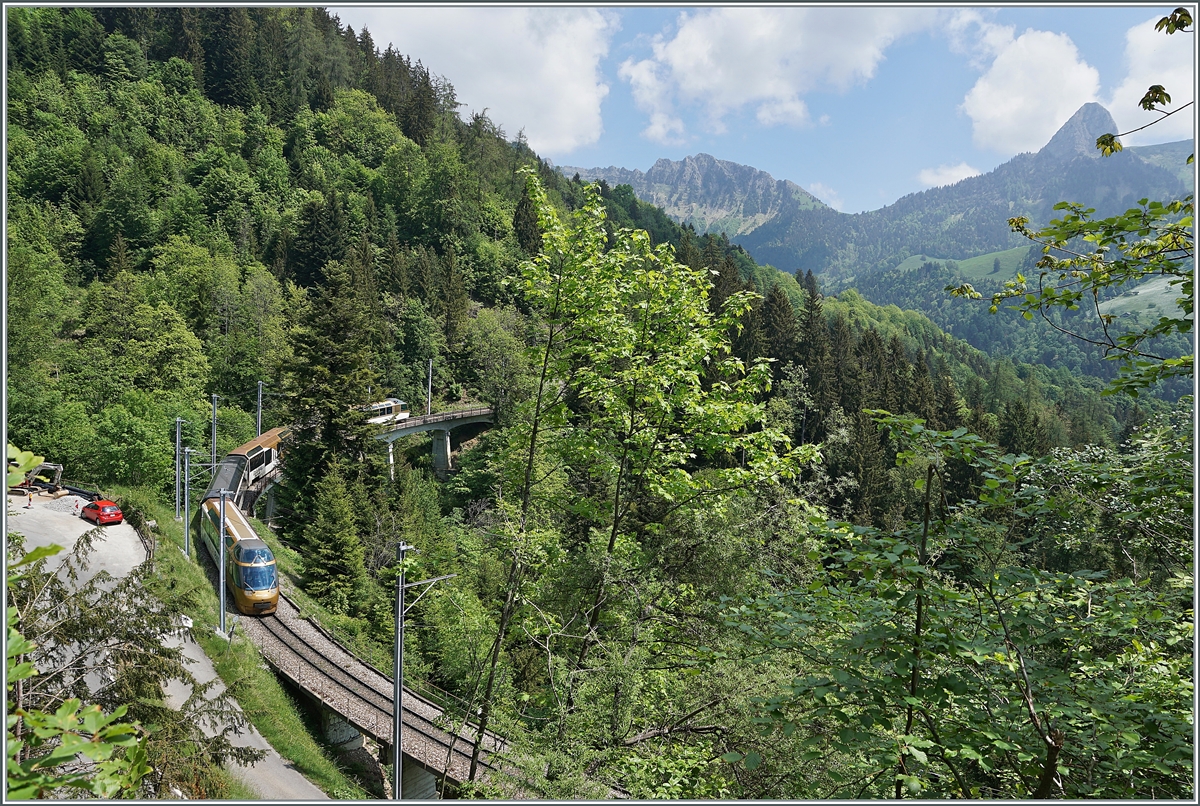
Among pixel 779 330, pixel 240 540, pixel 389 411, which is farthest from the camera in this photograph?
pixel 779 330

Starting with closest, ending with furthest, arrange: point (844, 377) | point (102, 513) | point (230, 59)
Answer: point (102, 513), point (844, 377), point (230, 59)

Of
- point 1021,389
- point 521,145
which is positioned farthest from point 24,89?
point 1021,389

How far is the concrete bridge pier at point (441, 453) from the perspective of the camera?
50.3 meters

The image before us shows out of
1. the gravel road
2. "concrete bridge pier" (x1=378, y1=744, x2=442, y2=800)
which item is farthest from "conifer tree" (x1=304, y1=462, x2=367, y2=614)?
"concrete bridge pier" (x1=378, y1=744, x2=442, y2=800)

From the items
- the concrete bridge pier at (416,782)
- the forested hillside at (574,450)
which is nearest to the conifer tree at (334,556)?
the forested hillside at (574,450)

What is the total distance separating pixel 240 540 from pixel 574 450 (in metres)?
18.8

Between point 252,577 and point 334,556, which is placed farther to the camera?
point 334,556

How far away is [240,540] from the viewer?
71.2 feet

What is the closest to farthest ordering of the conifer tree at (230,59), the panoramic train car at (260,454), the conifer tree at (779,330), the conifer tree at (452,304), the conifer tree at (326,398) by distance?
the conifer tree at (326,398) → the panoramic train car at (260,454) → the conifer tree at (779,330) → the conifer tree at (452,304) → the conifer tree at (230,59)

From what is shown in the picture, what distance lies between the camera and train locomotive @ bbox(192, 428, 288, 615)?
→ 21.1 metres

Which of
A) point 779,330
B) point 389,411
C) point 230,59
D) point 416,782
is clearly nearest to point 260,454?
point 389,411

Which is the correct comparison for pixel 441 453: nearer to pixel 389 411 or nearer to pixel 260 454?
pixel 389 411

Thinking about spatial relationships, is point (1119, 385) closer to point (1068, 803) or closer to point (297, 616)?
point (1068, 803)

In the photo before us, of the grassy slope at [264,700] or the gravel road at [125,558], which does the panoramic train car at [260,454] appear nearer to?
the gravel road at [125,558]
